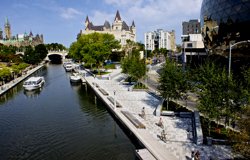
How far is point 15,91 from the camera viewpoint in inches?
2098

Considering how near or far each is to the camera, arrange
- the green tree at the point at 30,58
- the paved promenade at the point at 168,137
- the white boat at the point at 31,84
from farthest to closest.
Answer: the green tree at the point at 30,58
the white boat at the point at 31,84
the paved promenade at the point at 168,137

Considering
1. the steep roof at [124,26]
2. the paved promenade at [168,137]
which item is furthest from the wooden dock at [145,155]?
the steep roof at [124,26]

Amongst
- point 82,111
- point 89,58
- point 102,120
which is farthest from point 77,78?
point 102,120

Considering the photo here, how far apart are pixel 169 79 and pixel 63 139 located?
13.2m

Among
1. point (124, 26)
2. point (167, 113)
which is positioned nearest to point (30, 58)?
point (124, 26)

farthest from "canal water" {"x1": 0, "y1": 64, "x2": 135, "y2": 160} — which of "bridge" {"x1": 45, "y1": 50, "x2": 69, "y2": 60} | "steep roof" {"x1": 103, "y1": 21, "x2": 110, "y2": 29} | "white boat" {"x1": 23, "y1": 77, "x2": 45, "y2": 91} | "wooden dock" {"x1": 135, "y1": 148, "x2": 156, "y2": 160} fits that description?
"steep roof" {"x1": 103, "y1": 21, "x2": 110, "y2": 29}

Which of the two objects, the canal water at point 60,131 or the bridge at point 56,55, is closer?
the canal water at point 60,131

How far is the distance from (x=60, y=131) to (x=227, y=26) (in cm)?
3051

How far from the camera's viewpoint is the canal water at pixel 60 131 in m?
21.5

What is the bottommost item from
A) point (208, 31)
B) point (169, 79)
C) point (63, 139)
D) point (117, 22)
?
point (63, 139)

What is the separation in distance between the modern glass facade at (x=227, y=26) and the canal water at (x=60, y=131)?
22.2m

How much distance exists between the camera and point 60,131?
2739cm

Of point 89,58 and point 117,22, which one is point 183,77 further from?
point 117,22

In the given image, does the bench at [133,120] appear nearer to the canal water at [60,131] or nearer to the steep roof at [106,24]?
the canal water at [60,131]
